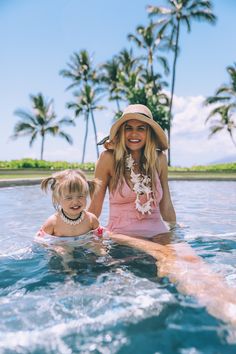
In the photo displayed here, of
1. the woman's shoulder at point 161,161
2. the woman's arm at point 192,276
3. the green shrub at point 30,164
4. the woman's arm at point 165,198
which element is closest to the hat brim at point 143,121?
the woman's shoulder at point 161,161

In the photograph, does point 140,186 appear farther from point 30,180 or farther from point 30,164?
point 30,164

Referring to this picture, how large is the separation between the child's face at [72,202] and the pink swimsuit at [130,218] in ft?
1.74

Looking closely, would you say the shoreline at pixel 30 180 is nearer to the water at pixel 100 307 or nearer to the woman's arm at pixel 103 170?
the woman's arm at pixel 103 170

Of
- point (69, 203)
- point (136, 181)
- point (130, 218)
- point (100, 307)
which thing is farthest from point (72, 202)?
point (100, 307)

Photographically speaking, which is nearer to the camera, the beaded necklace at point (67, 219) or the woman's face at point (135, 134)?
the beaded necklace at point (67, 219)

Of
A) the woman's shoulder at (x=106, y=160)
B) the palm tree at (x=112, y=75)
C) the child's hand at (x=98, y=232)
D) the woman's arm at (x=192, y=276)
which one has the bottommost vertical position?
the woman's arm at (x=192, y=276)

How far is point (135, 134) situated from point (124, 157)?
0.91 feet

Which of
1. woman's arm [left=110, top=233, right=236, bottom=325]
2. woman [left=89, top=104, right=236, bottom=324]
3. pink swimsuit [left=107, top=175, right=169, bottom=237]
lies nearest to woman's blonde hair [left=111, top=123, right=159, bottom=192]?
woman [left=89, top=104, right=236, bottom=324]

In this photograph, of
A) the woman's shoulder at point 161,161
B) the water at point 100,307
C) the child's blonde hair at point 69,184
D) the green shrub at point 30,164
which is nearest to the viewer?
the water at point 100,307

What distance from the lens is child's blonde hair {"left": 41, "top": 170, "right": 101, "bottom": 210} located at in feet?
11.9

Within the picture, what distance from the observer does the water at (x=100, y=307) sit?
1.97m

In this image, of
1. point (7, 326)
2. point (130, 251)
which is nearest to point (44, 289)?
point (7, 326)

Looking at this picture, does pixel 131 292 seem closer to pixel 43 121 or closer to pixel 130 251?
pixel 130 251

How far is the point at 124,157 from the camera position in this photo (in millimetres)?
4203
